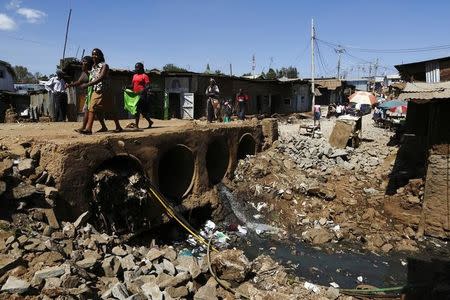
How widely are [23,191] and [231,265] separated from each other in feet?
12.5

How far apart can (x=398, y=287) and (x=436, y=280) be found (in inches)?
45.8

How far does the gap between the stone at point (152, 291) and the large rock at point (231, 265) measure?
6.39 ft

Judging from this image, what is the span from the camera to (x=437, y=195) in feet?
33.2

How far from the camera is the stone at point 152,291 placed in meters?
5.57

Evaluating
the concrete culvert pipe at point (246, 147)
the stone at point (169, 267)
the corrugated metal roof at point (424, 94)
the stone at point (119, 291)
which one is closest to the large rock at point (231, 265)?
the stone at point (169, 267)

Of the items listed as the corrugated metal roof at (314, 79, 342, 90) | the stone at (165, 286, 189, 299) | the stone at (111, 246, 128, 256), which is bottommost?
the stone at (165, 286, 189, 299)

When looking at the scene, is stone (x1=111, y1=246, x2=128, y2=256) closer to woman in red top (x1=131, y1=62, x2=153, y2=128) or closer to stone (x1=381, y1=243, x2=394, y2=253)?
woman in red top (x1=131, y1=62, x2=153, y2=128)

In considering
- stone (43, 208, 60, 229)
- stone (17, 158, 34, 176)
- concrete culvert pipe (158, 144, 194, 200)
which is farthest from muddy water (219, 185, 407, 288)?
stone (17, 158, 34, 176)

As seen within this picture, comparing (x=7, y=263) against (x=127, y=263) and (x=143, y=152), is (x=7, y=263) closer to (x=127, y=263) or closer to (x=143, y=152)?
(x=127, y=263)

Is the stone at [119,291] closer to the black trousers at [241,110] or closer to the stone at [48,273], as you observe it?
the stone at [48,273]

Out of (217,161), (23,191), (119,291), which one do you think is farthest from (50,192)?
(217,161)

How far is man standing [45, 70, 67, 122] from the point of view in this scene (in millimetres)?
12484

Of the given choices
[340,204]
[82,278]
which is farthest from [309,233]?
[82,278]

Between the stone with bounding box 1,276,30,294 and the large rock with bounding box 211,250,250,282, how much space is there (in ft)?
12.0
